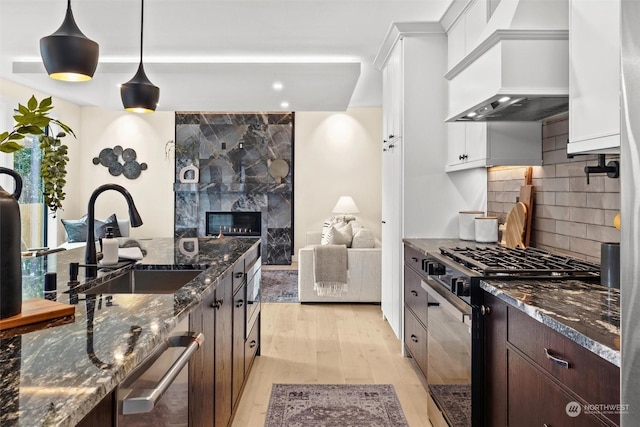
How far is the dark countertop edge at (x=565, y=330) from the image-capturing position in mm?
947

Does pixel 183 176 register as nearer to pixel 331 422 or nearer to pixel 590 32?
pixel 331 422

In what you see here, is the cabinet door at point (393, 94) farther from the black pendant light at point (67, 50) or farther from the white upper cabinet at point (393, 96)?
the black pendant light at point (67, 50)

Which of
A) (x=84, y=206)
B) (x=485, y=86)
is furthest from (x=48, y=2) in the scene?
(x=84, y=206)

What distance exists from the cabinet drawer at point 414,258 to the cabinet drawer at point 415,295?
0.16 feet

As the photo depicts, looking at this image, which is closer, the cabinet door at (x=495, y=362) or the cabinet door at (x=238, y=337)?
the cabinet door at (x=495, y=362)

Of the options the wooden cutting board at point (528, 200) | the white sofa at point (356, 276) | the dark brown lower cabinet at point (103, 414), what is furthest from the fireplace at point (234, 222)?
the dark brown lower cabinet at point (103, 414)

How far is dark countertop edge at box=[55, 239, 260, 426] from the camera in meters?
0.65

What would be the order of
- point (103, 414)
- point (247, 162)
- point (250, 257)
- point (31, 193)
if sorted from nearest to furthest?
1. point (103, 414)
2. point (250, 257)
3. point (31, 193)
4. point (247, 162)

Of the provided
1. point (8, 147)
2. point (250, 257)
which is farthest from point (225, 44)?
point (8, 147)

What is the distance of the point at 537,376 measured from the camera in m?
1.32

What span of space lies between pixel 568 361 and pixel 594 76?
3.46 ft

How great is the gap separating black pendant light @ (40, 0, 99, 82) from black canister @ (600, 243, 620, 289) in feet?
7.25

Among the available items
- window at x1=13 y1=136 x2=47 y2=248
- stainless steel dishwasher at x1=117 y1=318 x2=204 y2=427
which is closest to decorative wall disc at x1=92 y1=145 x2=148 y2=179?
window at x1=13 y1=136 x2=47 y2=248

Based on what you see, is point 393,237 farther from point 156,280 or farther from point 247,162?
point 247,162
